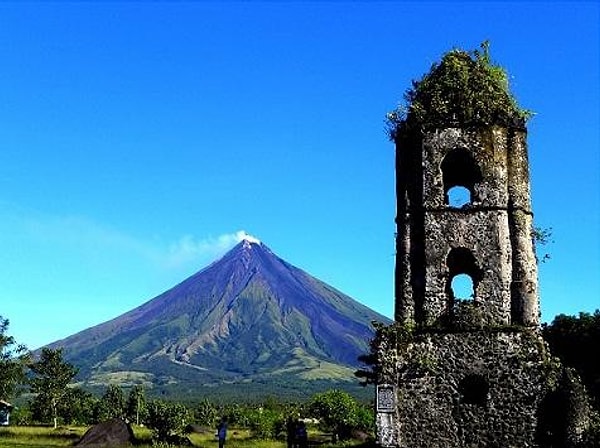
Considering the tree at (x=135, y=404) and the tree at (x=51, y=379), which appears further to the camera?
the tree at (x=135, y=404)

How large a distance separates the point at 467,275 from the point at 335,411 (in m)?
32.5

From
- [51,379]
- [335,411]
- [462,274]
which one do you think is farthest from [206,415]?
[462,274]

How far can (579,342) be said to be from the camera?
27766 millimetres

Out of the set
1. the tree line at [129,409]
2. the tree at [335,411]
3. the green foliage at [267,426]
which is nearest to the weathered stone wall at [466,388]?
the tree line at [129,409]

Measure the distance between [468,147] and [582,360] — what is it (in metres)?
13.4

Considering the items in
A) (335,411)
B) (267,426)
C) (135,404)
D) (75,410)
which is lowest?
(267,426)

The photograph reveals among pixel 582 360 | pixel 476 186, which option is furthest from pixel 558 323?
pixel 476 186

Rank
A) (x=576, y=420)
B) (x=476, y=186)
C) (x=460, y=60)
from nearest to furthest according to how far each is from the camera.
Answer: (x=576, y=420), (x=476, y=186), (x=460, y=60)

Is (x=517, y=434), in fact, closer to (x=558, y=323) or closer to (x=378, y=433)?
(x=378, y=433)

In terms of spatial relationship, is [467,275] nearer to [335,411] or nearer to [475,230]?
[475,230]

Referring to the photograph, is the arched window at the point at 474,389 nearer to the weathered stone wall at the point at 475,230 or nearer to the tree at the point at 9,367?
the weathered stone wall at the point at 475,230

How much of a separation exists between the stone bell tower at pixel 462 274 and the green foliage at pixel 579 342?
1007 centimetres

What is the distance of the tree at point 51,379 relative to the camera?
62.9m

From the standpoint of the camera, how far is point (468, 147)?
1670 centimetres
